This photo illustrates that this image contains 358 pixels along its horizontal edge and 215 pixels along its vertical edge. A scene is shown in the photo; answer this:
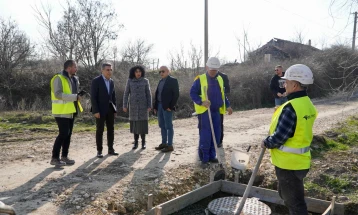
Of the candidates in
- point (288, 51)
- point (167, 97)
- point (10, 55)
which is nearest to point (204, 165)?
point (167, 97)

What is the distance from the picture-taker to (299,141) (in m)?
3.21

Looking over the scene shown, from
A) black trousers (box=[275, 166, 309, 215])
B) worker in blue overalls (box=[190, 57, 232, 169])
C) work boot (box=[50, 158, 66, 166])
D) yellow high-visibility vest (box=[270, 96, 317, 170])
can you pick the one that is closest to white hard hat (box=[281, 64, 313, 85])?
A: yellow high-visibility vest (box=[270, 96, 317, 170])

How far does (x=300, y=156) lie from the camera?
10.6 ft

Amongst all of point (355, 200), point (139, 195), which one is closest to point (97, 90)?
point (139, 195)

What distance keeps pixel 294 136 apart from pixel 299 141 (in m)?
0.07

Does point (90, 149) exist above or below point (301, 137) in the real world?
below

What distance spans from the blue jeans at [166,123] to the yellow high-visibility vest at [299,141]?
11.3 ft

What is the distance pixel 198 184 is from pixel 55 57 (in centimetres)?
1807

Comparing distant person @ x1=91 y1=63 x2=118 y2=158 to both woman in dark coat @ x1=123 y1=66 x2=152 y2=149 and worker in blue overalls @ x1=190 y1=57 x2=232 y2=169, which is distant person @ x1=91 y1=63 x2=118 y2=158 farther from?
worker in blue overalls @ x1=190 y1=57 x2=232 y2=169

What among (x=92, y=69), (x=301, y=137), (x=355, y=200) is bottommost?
(x=355, y=200)

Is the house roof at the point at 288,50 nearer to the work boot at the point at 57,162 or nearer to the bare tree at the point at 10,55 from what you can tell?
the bare tree at the point at 10,55

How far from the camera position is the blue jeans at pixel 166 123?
6578 mm

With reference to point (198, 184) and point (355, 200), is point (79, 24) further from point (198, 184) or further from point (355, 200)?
point (355, 200)

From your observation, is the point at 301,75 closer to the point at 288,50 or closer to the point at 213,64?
the point at 213,64
